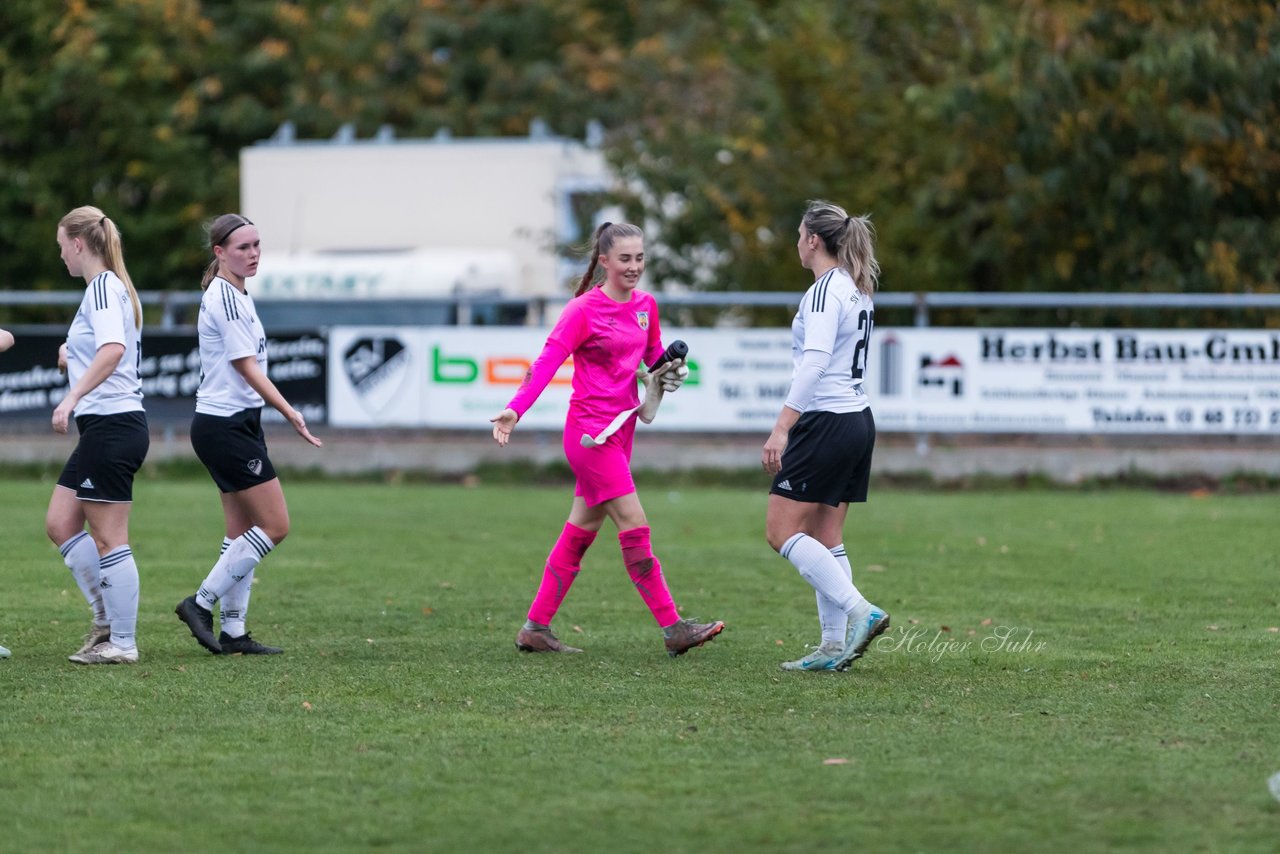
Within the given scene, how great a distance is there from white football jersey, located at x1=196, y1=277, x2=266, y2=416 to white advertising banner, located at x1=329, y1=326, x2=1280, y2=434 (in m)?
8.48

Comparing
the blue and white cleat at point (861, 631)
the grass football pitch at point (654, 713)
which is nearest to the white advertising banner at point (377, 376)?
the grass football pitch at point (654, 713)

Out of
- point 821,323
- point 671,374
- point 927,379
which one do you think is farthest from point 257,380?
point 927,379

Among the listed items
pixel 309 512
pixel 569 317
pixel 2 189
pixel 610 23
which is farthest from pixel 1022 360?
pixel 610 23

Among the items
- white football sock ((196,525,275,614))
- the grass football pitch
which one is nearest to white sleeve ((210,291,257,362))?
white football sock ((196,525,275,614))

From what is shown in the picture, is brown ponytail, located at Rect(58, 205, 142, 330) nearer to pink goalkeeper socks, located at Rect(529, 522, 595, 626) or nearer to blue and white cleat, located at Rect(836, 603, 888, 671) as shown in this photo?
pink goalkeeper socks, located at Rect(529, 522, 595, 626)

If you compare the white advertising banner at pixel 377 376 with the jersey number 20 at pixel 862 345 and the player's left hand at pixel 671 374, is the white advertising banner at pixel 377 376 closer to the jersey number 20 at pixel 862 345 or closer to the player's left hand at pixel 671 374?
the player's left hand at pixel 671 374

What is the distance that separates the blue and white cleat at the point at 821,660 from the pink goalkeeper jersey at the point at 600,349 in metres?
1.26

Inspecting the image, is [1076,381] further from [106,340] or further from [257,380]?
[106,340]

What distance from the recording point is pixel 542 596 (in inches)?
298

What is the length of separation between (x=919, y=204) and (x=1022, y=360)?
13.8 ft

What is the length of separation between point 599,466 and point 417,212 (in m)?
18.6

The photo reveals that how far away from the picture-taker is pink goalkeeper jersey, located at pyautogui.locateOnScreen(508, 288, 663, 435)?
7207mm

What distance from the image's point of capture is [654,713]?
614 centimetres

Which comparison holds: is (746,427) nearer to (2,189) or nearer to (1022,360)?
(1022,360)
